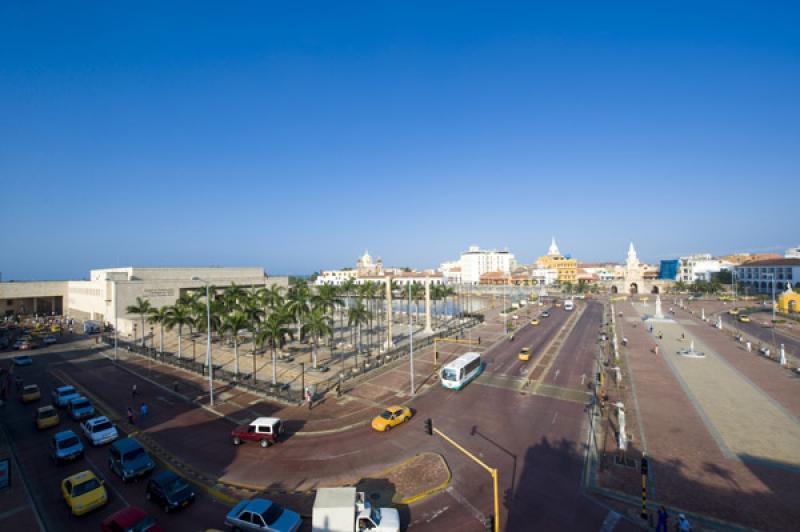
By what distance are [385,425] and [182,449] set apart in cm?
1401

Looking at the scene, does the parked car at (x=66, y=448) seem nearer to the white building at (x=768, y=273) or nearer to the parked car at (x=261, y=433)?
the parked car at (x=261, y=433)

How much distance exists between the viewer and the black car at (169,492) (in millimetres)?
18156

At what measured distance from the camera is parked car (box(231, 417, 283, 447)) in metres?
25.0

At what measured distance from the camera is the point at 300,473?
70.9ft

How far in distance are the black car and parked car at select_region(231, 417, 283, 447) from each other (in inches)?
231

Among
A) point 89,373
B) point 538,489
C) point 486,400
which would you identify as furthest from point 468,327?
point 89,373

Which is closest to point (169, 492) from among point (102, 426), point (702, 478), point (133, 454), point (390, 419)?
point (133, 454)

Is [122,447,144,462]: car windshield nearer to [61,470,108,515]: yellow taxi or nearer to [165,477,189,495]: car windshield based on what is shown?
[61,470,108,515]: yellow taxi

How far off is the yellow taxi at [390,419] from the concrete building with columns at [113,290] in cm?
5541

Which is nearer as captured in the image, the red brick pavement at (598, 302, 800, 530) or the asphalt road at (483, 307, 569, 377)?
the red brick pavement at (598, 302, 800, 530)

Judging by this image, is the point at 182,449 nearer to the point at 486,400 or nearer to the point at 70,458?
the point at 70,458

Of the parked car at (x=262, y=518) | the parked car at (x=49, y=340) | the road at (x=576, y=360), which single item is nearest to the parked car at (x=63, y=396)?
the parked car at (x=262, y=518)

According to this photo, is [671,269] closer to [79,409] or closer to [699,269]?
[699,269]

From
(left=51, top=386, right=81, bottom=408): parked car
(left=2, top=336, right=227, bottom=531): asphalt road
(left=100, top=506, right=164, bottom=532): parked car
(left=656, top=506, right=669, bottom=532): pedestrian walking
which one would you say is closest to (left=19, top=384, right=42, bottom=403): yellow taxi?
(left=2, top=336, right=227, bottom=531): asphalt road
